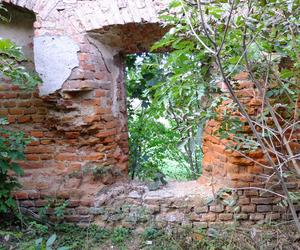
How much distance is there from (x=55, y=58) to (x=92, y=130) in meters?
0.76

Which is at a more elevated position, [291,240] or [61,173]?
[61,173]

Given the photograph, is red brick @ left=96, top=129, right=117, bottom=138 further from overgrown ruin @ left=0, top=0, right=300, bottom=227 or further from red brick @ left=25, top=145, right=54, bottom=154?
red brick @ left=25, top=145, right=54, bottom=154


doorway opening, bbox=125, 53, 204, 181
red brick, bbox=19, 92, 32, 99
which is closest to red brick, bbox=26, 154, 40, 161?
red brick, bbox=19, 92, 32, 99

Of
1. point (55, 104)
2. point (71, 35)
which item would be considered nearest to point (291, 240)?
point (55, 104)

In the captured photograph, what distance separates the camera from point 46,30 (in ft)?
9.86

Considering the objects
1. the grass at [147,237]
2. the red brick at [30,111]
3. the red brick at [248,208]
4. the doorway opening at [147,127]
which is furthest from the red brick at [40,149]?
the red brick at [248,208]

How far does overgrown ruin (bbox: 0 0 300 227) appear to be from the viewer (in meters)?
3.00

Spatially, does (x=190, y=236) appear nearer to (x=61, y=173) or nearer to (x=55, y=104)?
(x=61, y=173)

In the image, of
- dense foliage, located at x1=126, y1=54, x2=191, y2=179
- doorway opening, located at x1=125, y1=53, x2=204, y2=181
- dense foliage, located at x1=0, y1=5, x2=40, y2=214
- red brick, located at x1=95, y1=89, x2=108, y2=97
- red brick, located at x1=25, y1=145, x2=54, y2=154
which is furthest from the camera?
dense foliage, located at x1=126, y1=54, x2=191, y2=179

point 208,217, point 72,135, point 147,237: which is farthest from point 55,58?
point 208,217

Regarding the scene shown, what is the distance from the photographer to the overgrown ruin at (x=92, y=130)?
9.84 ft

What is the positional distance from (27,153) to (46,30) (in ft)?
4.01

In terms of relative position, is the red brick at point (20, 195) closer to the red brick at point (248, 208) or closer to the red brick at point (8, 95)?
the red brick at point (8, 95)

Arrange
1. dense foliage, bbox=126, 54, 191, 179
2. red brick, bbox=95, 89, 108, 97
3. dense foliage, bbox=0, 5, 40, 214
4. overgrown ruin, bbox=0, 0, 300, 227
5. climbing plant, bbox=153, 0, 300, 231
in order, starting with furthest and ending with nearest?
1. dense foliage, bbox=126, 54, 191, 179
2. red brick, bbox=95, 89, 108, 97
3. overgrown ruin, bbox=0, 0, 300, 227
4. dense foliage, bbox=0, 5, 40, 214
5. climbing plant, bbox=153, 0, 300, 231
